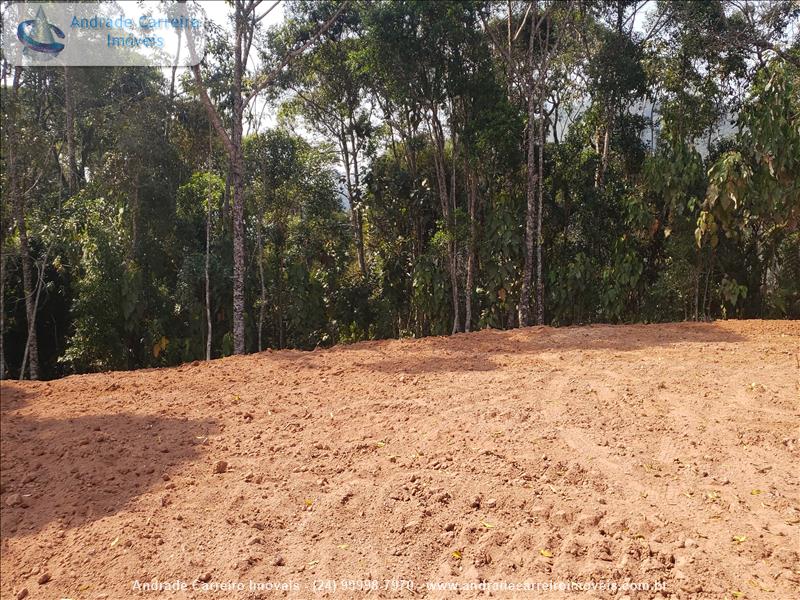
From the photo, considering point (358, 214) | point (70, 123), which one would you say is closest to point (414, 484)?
point (358, 214)

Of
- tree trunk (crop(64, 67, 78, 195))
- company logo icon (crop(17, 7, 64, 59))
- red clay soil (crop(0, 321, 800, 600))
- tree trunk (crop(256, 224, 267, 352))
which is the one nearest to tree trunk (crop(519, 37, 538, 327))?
red clay soil (crop(0, 321, 800, 600))

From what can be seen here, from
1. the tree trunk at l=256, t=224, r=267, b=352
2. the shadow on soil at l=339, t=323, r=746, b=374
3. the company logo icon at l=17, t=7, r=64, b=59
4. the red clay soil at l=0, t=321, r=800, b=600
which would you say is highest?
the company logo icon at l=17, t=7, r=64, b=59

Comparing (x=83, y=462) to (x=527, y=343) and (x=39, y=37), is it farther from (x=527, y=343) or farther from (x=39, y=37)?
(x=39, y=37)

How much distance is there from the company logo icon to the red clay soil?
19.9 ft

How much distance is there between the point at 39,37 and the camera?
368 inches

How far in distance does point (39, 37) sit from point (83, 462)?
27.7ft

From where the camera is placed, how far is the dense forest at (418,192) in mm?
8531

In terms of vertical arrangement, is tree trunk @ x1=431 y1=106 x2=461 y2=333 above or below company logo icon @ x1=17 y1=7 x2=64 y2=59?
below

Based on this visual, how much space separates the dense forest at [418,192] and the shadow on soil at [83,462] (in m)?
4.10

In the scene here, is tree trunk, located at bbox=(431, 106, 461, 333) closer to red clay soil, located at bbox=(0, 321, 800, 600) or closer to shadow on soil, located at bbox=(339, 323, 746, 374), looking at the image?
shadow on soil, located at bbox=(339, 323, 746, 374)

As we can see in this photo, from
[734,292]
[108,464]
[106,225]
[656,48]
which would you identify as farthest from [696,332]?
[106,225]

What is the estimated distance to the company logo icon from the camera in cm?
857

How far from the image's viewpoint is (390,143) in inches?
436

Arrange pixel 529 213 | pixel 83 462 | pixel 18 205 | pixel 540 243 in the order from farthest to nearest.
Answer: pixel 540 243 < pixel 529 213 < pixel 18 205 < pixel 83 462
